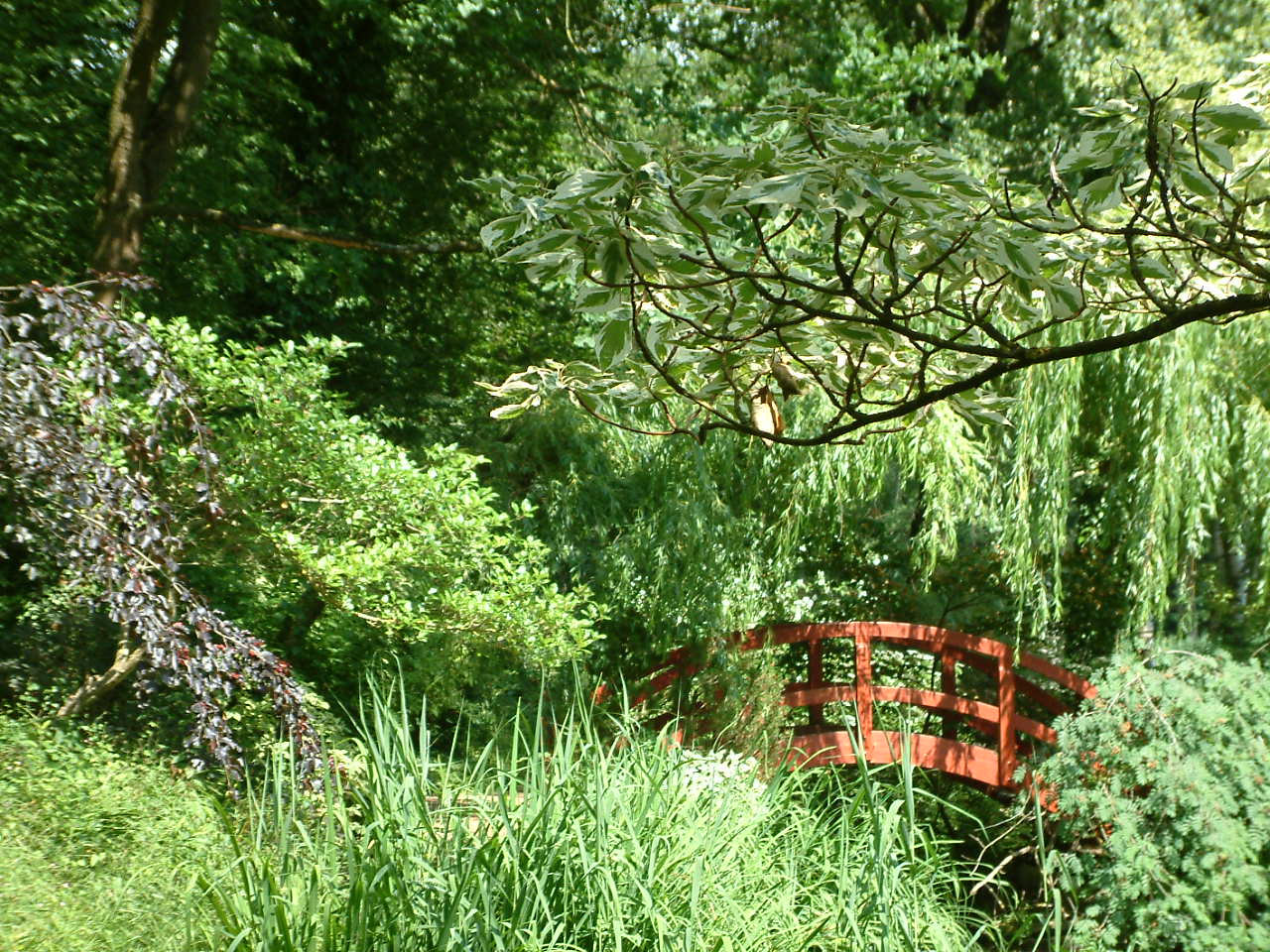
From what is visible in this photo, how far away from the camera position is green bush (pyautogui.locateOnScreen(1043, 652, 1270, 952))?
4.85 m

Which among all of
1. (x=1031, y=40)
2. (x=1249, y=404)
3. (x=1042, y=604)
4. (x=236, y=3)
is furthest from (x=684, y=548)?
(x=1031, y=40)

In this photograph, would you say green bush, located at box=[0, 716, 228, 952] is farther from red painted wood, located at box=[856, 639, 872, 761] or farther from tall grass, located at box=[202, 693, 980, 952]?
red painted wood, located at box=[856, 639, 872, 761]

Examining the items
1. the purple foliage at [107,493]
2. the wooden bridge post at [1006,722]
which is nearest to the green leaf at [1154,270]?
the purple foliage at [107,493]

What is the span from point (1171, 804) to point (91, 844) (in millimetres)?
4344

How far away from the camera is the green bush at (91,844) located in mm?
3279

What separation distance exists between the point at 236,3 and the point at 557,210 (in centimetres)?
645

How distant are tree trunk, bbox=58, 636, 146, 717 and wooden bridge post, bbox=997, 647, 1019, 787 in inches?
179

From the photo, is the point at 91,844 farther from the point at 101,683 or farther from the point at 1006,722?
the point at 1006,722

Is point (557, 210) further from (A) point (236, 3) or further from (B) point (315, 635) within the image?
(A) point (236, 3)

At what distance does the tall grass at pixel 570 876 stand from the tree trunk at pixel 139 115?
12.1 ft

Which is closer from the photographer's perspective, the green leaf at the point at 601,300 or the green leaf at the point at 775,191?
the green leaf at the point at 775,191

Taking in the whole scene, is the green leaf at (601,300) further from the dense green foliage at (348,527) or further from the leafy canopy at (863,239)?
the dense green foliage at (348,527)

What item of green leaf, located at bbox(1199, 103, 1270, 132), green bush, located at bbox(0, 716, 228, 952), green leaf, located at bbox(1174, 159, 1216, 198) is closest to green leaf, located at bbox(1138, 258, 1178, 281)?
green leaf, located at bbox(1174, 159, 1216, 198)

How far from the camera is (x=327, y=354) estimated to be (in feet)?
16.7
